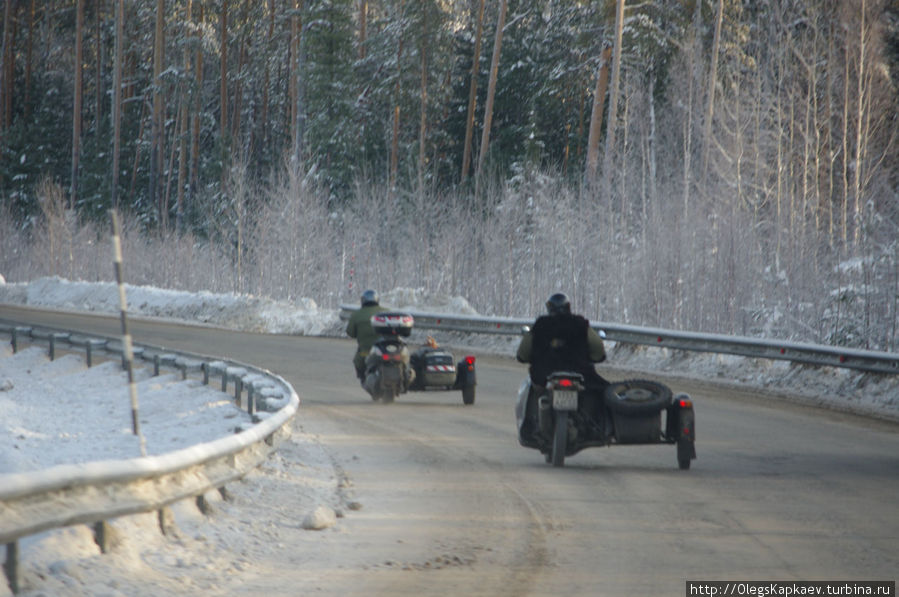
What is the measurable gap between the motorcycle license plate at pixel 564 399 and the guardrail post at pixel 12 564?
20.3 feet

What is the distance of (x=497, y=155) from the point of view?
180 feet

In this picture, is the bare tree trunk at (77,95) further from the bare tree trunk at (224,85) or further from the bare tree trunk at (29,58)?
the bare tree trunk at (29,58)

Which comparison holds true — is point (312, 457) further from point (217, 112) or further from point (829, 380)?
point (217, 112)

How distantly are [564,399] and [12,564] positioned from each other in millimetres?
6285

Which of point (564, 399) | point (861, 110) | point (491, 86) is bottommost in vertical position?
point (564, 399)

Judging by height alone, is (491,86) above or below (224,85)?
below

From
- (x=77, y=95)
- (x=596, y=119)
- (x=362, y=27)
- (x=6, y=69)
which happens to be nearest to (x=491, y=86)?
(x=596, y=119)

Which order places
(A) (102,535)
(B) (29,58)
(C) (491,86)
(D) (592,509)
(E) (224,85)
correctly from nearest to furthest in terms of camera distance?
(A) (102,535), (D) (592,509), (C) (491,86), (E) (224,85), (B) (29,58)

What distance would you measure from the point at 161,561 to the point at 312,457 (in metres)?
5.06

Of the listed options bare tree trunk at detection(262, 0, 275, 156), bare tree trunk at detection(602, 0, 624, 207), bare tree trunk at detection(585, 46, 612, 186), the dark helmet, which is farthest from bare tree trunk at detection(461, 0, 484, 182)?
the dark helmet

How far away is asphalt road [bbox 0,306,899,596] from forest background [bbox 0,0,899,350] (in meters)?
9.13

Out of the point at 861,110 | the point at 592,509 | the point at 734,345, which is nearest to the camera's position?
the point at 592,509

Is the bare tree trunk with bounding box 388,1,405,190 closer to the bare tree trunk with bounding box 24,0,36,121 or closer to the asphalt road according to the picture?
the bare tree trunk with bounding box 24,0,36,121

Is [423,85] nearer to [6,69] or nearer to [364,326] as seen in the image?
[6,69]
